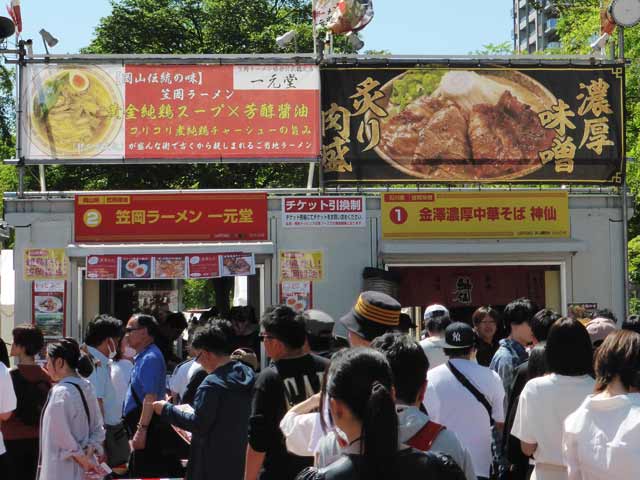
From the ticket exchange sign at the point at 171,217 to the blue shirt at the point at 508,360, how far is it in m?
6.41

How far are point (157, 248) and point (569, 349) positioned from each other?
8.82 meters

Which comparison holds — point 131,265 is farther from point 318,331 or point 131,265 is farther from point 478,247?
point 318,331

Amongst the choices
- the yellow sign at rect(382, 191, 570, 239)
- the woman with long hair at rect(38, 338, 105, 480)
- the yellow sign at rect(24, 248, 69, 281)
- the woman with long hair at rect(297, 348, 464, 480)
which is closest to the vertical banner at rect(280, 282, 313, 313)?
the yellow sign at rect(382, 191, 570, 239)

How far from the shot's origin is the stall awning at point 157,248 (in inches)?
522

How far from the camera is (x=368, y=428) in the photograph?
291 centimetres

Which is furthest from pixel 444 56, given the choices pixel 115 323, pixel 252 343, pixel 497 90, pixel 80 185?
pixel 80 185

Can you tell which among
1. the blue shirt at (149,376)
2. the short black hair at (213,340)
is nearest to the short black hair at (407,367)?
the short black hair at (213,340)

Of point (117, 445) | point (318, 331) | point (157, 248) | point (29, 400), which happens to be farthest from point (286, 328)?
point (157, 248)

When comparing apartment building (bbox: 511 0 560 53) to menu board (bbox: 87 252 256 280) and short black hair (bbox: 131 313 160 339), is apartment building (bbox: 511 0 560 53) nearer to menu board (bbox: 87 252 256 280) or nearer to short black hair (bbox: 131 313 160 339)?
menu board (bbox: 87 252 256 280)

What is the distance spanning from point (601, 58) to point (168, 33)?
21.6m

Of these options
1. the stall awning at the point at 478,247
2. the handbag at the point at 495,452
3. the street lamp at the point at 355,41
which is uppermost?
the street lamp at the point at 355,41

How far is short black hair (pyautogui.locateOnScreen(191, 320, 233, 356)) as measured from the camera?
612 centimetres

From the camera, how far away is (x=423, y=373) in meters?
3.91

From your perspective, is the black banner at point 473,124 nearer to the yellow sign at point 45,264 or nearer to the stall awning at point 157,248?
the stall awning at point 157,248
